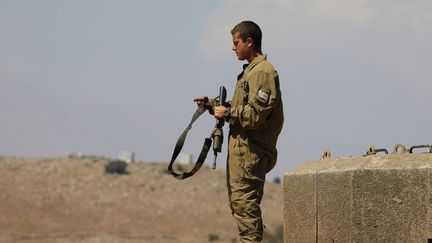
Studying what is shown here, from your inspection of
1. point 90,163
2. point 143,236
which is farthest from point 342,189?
point 90,163

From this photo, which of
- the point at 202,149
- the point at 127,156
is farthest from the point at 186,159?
the point at 202,149

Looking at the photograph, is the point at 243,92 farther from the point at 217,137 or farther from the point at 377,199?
the point at 377,199

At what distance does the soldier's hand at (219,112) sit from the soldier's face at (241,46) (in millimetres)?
393

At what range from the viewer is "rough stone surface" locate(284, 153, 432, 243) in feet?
21.4

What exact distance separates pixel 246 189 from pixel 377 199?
93 centimetres

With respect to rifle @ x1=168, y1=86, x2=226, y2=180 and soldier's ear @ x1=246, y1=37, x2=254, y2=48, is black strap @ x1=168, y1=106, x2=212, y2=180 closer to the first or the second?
rifle @ x1=168, y1=86, x2=226, y2=180

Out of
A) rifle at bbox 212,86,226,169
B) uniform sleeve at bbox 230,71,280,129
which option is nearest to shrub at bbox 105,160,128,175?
rifle at bbox 212,86,226,169

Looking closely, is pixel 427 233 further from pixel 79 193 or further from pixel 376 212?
pixel 79 193

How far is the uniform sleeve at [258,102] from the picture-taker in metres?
6.36

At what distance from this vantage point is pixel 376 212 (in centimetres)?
668

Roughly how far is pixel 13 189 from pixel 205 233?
47.9 feet

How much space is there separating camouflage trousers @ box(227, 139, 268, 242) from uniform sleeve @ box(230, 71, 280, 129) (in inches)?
9.0

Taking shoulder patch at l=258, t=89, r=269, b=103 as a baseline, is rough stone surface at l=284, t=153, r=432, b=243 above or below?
below

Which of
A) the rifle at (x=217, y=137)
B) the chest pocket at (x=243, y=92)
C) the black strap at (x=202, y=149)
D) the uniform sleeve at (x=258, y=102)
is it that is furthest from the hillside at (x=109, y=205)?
the uniform sleeve at (x=258, y=102)
